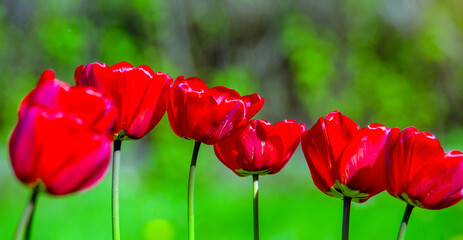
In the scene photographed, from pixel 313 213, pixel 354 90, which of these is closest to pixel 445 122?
pixel 354 90

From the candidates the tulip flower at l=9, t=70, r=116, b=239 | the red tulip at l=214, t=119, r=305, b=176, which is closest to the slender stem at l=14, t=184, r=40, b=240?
the tulip flower at l=9, t=70, r=116, b=239

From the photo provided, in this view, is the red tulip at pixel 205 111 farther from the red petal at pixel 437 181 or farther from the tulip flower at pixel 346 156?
the red petal at pixel 437 181

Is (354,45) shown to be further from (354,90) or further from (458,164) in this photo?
(458,164)

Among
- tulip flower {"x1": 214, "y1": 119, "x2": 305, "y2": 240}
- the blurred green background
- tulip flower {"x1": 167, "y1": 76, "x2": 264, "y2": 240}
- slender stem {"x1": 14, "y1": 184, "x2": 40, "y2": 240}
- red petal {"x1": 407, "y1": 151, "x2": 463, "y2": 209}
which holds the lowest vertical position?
slender stem {"x1": 14, "y1": 184, "x2": 40, "y2": 240}

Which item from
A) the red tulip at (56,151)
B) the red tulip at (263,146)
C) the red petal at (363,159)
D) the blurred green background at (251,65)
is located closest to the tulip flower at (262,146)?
the red tulip at (263,146)

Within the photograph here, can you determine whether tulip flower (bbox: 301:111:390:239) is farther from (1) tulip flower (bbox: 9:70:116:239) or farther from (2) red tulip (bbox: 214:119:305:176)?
(1) tulip flower (bbox: 9:70:116:239)

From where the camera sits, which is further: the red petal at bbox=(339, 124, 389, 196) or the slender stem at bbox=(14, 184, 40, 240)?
the red petal at bbox=(339, 124, 389, 196)

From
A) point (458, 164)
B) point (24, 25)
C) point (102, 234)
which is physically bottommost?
point (102, 234)
